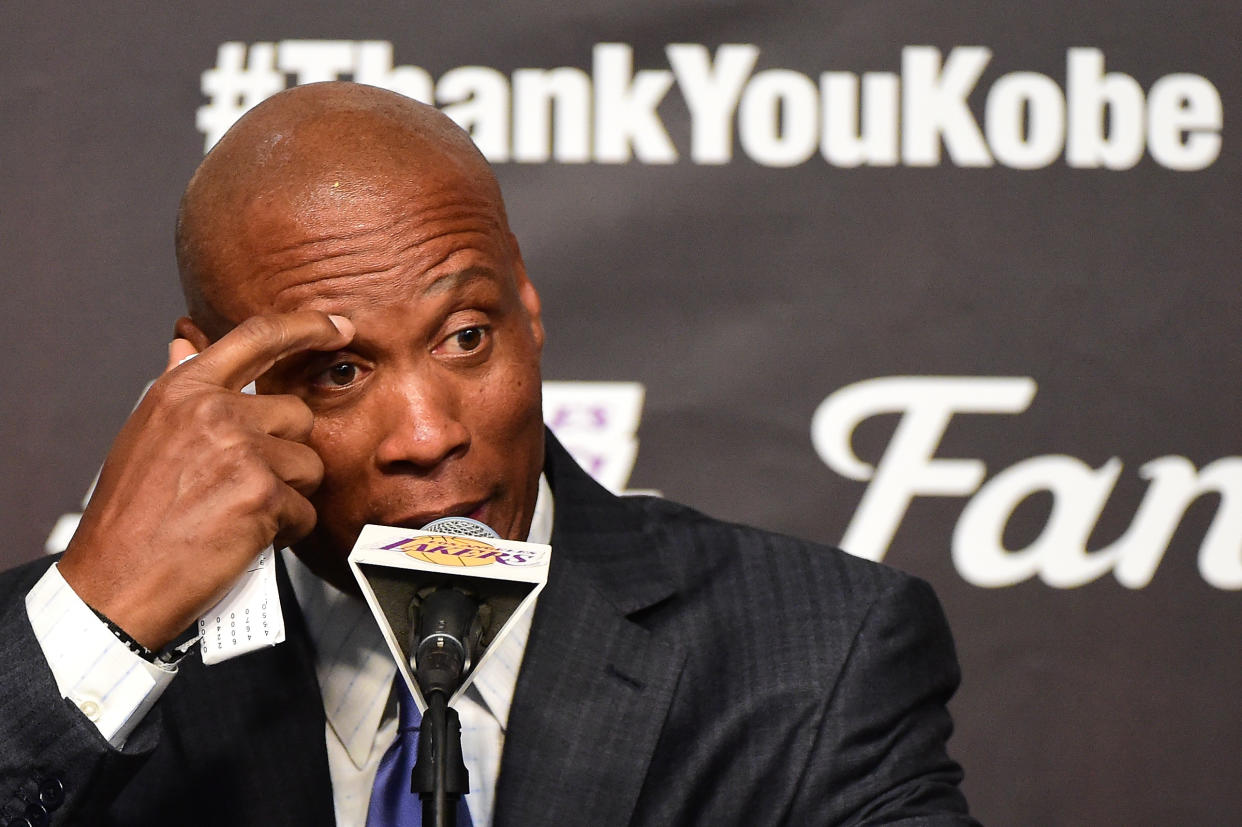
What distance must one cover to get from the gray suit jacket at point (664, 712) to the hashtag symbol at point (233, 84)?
0.90 meters

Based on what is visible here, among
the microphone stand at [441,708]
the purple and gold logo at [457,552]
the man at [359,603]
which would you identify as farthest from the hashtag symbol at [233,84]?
the microphone stand at [441,708]

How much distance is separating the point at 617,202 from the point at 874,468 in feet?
2.02

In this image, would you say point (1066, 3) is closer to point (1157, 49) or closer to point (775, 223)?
point (1157, 49)

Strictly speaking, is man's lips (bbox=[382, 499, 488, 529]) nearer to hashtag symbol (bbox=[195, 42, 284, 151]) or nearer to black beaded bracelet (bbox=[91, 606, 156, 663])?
black beaded bracelet (bbox=[91, 606, 156, 663])

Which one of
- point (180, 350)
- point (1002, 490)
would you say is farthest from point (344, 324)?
point (1002, 490)

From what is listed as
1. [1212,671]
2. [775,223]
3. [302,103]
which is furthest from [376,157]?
[1212,671]

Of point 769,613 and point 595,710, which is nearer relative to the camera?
point 595,710

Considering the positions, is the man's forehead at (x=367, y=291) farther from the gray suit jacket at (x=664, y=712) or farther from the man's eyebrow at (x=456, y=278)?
the gray suit jacket at (x=664, y=712)

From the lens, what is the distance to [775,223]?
2.39 meters

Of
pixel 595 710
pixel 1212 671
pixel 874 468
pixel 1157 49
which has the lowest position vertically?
pixel 1212 671

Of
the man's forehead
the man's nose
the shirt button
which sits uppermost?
the man's forehead

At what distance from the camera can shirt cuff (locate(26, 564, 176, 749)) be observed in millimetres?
1435

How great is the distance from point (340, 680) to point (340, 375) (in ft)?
1.27

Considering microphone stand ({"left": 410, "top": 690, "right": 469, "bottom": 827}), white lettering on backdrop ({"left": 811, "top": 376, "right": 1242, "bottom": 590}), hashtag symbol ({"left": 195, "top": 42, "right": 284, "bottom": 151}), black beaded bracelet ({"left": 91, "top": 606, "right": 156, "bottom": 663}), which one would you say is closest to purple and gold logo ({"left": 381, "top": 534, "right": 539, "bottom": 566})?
microphone stand ({"left": 410, "top": 690, "right": 469, "bottom": 827})
